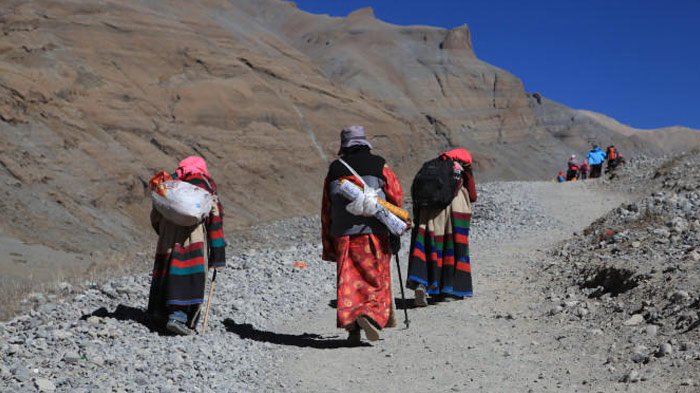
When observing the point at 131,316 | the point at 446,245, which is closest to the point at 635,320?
the point at 446,245

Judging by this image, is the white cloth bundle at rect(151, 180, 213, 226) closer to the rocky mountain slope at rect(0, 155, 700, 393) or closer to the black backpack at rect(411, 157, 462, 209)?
the rocky mountain slope at rect(0, 155, 700, 393)

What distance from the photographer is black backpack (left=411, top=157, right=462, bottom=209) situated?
29.2ft

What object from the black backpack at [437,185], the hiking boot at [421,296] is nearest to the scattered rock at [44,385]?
the hiking boot at [421,296]

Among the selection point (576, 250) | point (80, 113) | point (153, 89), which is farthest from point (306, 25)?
point (576, 250)

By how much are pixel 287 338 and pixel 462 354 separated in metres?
1.71

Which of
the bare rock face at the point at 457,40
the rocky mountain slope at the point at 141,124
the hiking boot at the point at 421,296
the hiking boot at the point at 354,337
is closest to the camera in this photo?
the hiking boot at the point at 354,337

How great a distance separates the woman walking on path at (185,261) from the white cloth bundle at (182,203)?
187mm

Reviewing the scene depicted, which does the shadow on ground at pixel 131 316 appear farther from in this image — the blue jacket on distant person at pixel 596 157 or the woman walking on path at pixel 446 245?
the blue jacket on distant person at pixel 596 157

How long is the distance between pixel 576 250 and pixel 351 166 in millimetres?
5227

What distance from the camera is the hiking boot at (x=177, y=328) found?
685 cm

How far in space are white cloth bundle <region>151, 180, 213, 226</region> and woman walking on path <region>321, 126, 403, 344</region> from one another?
1.04 metres

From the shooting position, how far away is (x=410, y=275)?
8.93m

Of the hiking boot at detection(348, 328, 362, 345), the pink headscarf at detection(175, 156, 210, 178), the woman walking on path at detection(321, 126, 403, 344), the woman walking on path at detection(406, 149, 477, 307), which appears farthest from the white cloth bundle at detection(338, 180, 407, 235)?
the woman walking on path at detection(406, 149, 477, 307)

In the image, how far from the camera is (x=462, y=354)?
6.57 metres
